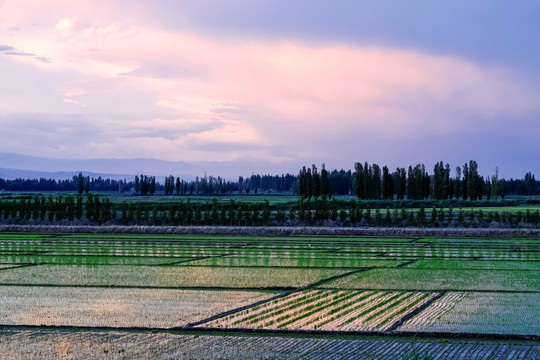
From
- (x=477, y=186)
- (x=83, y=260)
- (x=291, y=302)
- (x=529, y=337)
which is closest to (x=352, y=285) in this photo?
(x=291, y=302)

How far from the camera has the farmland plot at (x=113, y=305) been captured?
44.8 feet

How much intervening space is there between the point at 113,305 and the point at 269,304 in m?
3.05

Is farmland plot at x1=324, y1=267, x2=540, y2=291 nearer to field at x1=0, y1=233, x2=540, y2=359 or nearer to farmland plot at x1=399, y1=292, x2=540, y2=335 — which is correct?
field at x1=0, y1=233, x2=540, y2=359

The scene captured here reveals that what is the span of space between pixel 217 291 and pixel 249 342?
5.66 metres

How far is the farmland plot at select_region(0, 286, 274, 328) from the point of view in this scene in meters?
13.7

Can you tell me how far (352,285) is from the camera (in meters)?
18.6

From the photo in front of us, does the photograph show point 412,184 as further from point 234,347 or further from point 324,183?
point 234,347

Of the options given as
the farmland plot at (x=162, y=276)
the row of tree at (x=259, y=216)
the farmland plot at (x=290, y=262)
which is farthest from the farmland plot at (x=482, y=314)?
the row of tree at (x=259, y=216)

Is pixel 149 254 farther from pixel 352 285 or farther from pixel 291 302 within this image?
pixel 291 302

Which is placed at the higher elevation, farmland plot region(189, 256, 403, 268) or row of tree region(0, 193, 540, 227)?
row of tree region(0, 193, 540, 227)

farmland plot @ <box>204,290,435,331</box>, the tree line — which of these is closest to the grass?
farmland plot @ <box>204,290,435,331</box>

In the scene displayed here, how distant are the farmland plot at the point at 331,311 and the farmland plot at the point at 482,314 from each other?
469 millimetres

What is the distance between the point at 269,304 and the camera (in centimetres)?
1558

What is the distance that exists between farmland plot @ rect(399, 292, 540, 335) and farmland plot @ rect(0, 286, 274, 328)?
146 inches
